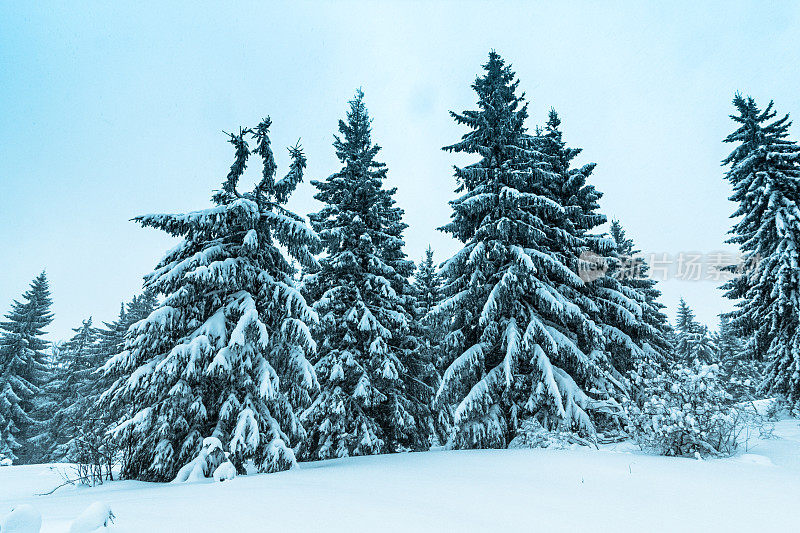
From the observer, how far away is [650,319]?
19.1 metres

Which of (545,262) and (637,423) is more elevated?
(545,262)

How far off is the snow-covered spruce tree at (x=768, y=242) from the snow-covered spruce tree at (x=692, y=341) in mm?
14622

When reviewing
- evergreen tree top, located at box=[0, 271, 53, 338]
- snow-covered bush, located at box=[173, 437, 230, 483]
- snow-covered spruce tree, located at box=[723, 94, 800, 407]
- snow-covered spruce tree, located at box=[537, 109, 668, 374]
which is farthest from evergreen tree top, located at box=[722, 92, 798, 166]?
evergreen tree top, located at box=[0, 271, 53, 338]

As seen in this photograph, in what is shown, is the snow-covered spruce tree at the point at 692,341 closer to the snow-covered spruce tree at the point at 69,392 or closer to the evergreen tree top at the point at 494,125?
the evergreen tree top at the point at 494,125

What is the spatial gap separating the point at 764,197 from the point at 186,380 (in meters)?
21.8

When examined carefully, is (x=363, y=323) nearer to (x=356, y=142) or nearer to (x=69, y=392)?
(x=356, y=142)

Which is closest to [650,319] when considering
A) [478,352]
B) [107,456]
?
[478,352]

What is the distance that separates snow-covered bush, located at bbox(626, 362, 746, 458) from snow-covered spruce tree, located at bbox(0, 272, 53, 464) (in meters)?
34.9

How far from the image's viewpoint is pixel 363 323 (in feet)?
43.8

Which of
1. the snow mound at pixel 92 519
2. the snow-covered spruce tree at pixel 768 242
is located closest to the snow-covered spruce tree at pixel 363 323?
the snow mound at pixel 92 519

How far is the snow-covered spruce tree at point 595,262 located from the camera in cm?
1441

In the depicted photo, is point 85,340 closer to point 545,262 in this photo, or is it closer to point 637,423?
point 545,262

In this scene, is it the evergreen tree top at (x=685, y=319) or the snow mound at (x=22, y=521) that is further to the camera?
the evergreen tree top at (x=685, y=319)

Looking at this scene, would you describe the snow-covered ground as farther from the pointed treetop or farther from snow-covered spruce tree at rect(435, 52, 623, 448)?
the pointed treetop
